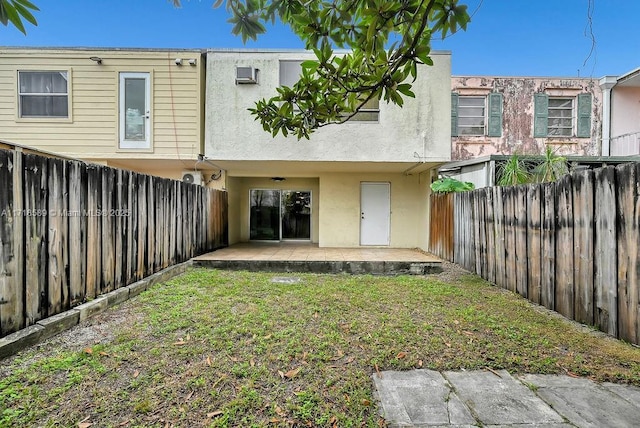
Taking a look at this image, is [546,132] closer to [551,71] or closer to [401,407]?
[551,71]

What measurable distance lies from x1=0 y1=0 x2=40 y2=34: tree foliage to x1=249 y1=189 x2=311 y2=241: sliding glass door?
10056mm

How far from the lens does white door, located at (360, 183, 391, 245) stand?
396 inches

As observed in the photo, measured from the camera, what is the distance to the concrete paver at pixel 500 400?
192 centimetres

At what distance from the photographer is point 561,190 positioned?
3834 millimetres

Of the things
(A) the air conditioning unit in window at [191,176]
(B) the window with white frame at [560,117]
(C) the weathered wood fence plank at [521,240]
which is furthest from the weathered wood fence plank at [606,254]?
(B) the window with white frame at [560,117]

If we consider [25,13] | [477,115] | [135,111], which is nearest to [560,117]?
[477,115]

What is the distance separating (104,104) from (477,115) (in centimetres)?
1218

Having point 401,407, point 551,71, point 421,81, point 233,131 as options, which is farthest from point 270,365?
point 551,71

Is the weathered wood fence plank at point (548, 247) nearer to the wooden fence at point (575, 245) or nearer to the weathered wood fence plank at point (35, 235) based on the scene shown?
the wooden fence at point (575, 245)

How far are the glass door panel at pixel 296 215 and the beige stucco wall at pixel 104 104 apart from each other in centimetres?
409

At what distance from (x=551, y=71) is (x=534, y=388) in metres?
13.3

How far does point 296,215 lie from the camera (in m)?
11.5

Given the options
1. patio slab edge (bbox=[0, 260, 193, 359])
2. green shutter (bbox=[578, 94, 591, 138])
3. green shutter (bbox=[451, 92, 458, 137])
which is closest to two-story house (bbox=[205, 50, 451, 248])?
green shutter (bbox=[451, 92, 458, 137])

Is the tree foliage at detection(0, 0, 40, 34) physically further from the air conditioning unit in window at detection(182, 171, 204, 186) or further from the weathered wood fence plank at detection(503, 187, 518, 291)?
the air conditioning unit in window at detection(182, 171, 204, 186)
